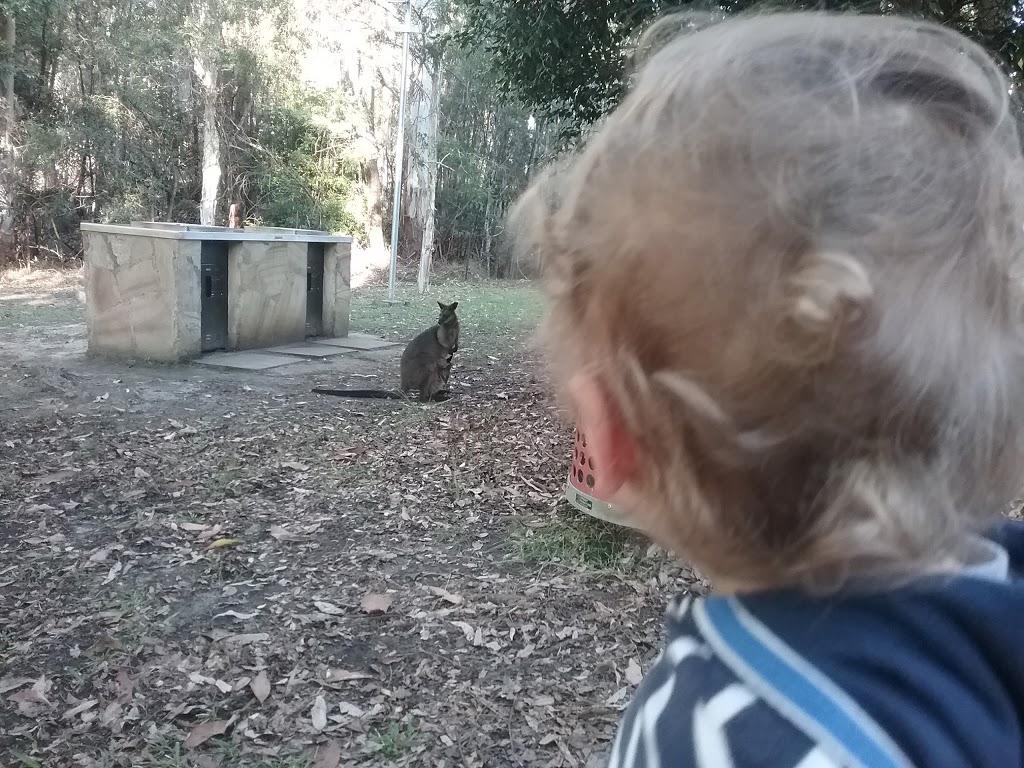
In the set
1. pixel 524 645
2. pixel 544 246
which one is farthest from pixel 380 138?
pixel 544 246

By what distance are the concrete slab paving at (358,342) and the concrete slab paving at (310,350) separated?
16 cm

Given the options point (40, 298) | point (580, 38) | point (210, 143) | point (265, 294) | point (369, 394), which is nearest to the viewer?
point (580, 38)

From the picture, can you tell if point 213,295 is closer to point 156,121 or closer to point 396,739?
point 396,739

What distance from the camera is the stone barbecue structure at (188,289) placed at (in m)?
7.42

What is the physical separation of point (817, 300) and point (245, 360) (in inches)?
291

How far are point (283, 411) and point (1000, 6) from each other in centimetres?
483

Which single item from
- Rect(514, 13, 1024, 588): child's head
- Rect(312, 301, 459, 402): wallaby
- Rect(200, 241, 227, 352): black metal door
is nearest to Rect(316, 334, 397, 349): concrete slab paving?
Rect(200, 241, 227, 352): black metal door

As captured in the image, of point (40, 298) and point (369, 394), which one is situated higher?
point (369, 394)

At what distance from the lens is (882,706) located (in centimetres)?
65

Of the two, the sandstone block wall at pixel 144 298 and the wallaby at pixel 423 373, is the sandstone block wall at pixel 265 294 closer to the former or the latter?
the sandstone block wall at pixel 144 298

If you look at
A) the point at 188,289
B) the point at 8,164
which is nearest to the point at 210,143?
the point at 8,164

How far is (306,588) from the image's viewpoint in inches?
135

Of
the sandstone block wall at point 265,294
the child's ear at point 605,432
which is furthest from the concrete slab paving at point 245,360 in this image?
the child's ear at point 605,432

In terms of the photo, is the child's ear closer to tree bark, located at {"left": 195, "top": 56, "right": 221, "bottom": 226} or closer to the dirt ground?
the dirt ground
